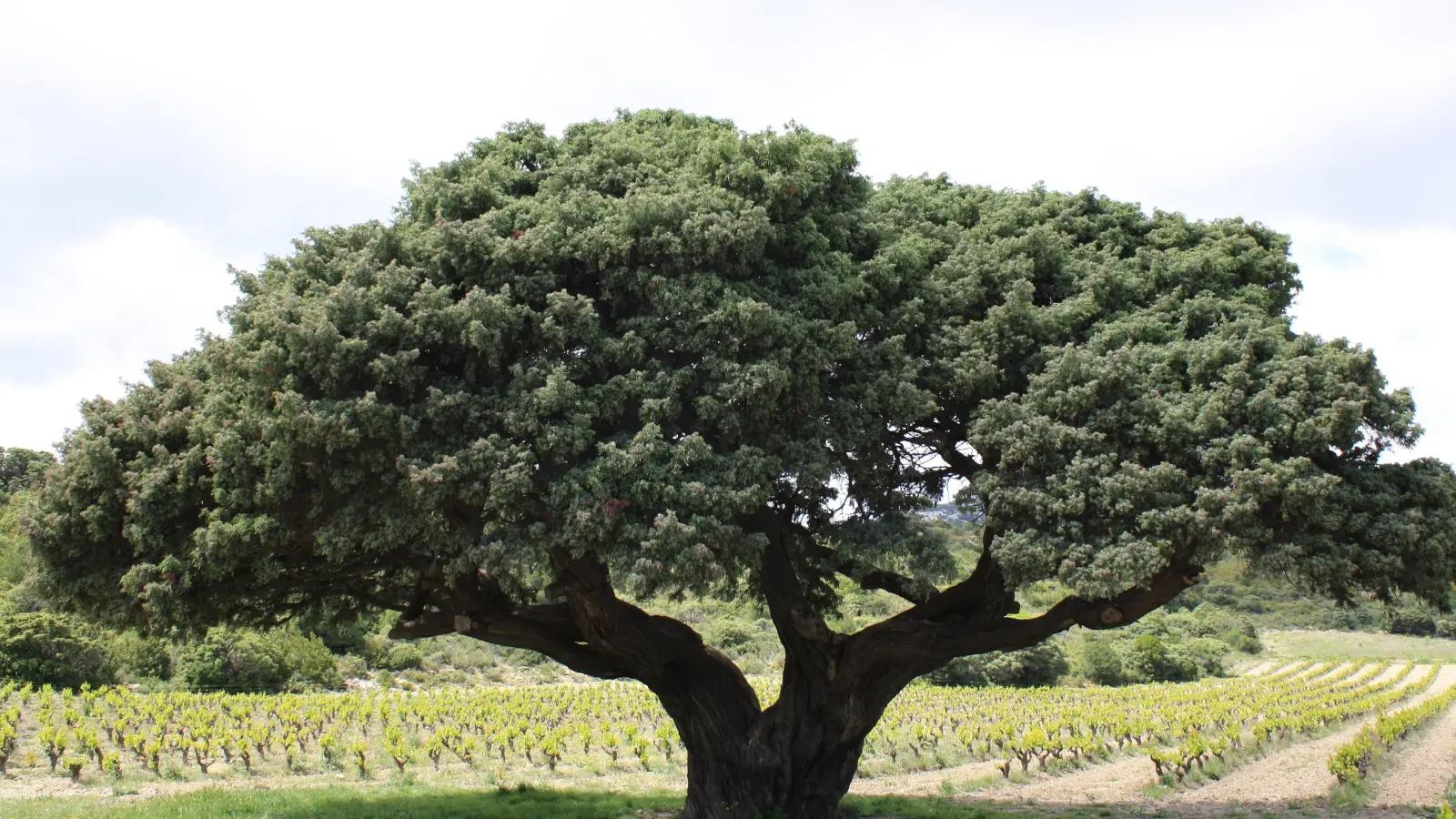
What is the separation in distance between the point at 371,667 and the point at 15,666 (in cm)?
1603

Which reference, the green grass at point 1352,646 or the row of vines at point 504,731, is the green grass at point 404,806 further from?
the green grass at point 1352,646

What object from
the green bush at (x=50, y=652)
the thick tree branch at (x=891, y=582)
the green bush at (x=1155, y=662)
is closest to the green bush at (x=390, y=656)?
the green bush at (x=50, y=652)

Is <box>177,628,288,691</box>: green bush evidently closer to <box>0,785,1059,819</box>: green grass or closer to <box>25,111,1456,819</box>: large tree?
<box>0,785,1059,819</box>: green grass

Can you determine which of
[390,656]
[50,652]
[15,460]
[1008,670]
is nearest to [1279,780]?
[1008,670]

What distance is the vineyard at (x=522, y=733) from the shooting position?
65.2 feet

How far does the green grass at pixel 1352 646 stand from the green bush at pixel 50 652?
7668 centimetres

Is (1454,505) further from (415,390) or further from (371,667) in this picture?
(371,667)

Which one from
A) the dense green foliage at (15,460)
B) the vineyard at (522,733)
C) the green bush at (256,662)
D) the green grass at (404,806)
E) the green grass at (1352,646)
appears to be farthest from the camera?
the green grass at (1352,646)

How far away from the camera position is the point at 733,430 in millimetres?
10117

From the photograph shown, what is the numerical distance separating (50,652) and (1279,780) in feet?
116

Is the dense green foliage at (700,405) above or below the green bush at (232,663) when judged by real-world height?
above

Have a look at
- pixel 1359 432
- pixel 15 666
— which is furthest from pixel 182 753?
pixel 1359 432

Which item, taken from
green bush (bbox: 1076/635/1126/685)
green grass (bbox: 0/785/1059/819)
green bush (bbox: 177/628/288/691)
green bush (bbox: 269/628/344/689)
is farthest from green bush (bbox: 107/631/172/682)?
green bush (bbox: 1076/635/1126/685)

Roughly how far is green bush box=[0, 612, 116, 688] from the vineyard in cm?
103
